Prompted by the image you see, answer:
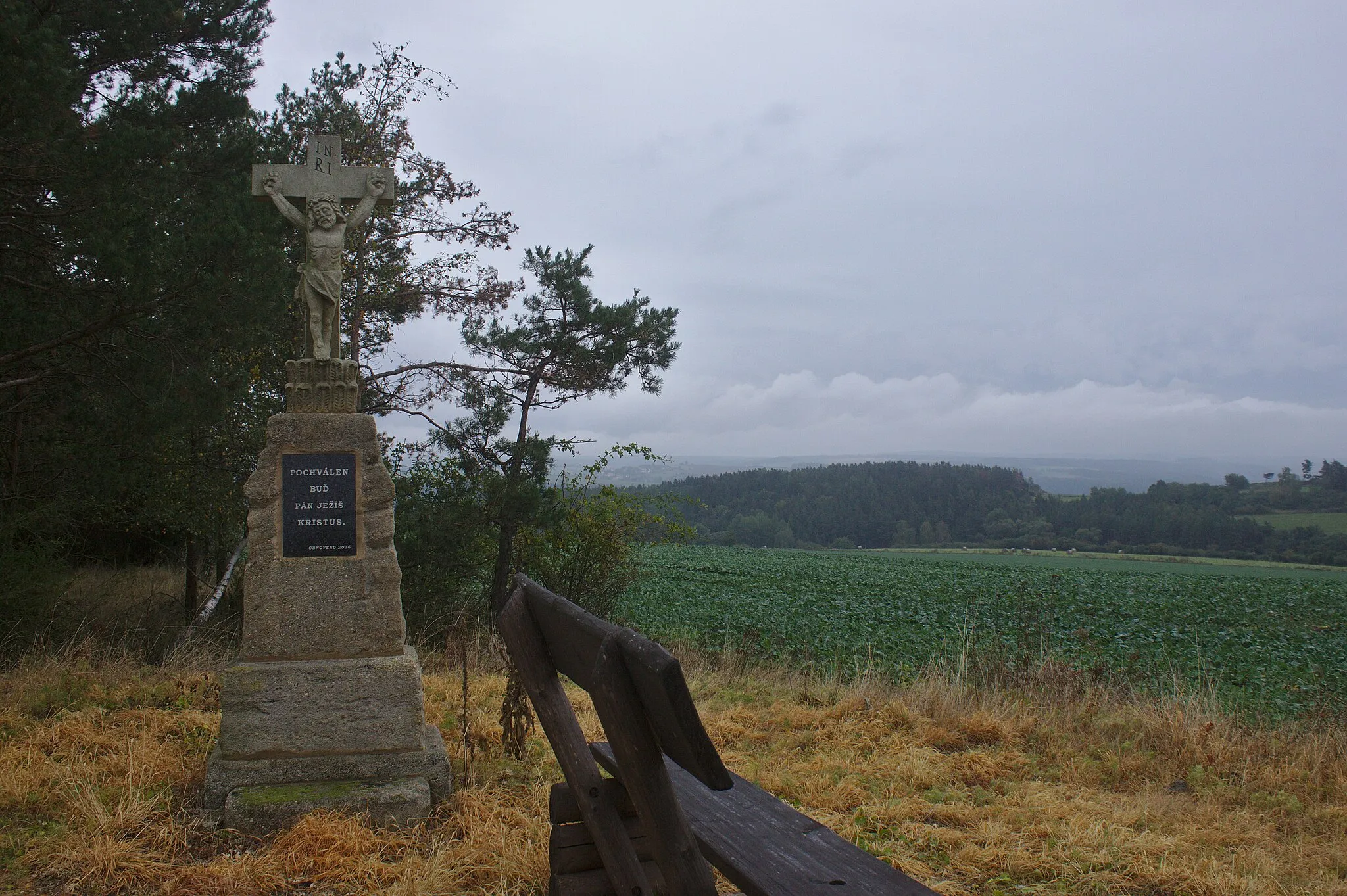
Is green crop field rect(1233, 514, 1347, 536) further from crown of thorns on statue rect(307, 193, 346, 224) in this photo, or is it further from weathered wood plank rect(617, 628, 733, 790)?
weathered wood plank rect(617, 628, 733, 790)

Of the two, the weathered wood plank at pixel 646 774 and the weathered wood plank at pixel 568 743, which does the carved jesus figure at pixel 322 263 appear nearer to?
the weathered wood plank at pixel 568 743

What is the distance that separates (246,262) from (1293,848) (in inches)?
338

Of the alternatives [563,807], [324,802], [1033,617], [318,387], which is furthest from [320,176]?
[1033,617]

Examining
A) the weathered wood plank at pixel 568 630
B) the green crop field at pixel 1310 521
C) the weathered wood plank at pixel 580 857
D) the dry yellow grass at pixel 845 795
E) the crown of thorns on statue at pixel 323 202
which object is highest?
the crown of thorns on statue at pixel 323 202

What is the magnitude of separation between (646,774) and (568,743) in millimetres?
701

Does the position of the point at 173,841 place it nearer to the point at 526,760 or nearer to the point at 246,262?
the point at 526,760

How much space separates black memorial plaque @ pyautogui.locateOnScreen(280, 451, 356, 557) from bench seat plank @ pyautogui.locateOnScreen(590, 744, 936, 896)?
2427 millimetres

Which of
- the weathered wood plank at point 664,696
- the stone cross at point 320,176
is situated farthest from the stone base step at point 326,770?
the stone cross at point 320,176

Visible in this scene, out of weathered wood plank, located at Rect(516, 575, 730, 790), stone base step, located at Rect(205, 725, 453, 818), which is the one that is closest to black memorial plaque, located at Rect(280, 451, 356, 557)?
stone base step, located at Rect(205, 725, 453, 818)

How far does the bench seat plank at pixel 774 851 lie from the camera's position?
250cm

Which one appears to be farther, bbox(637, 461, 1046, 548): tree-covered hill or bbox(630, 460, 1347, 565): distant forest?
bbox(637, 461, 1046, 548): tree-covered hill

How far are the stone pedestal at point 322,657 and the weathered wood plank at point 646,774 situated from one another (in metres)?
2.92

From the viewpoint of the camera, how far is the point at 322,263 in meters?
5.22

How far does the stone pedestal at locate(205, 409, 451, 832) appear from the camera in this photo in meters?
4.54
